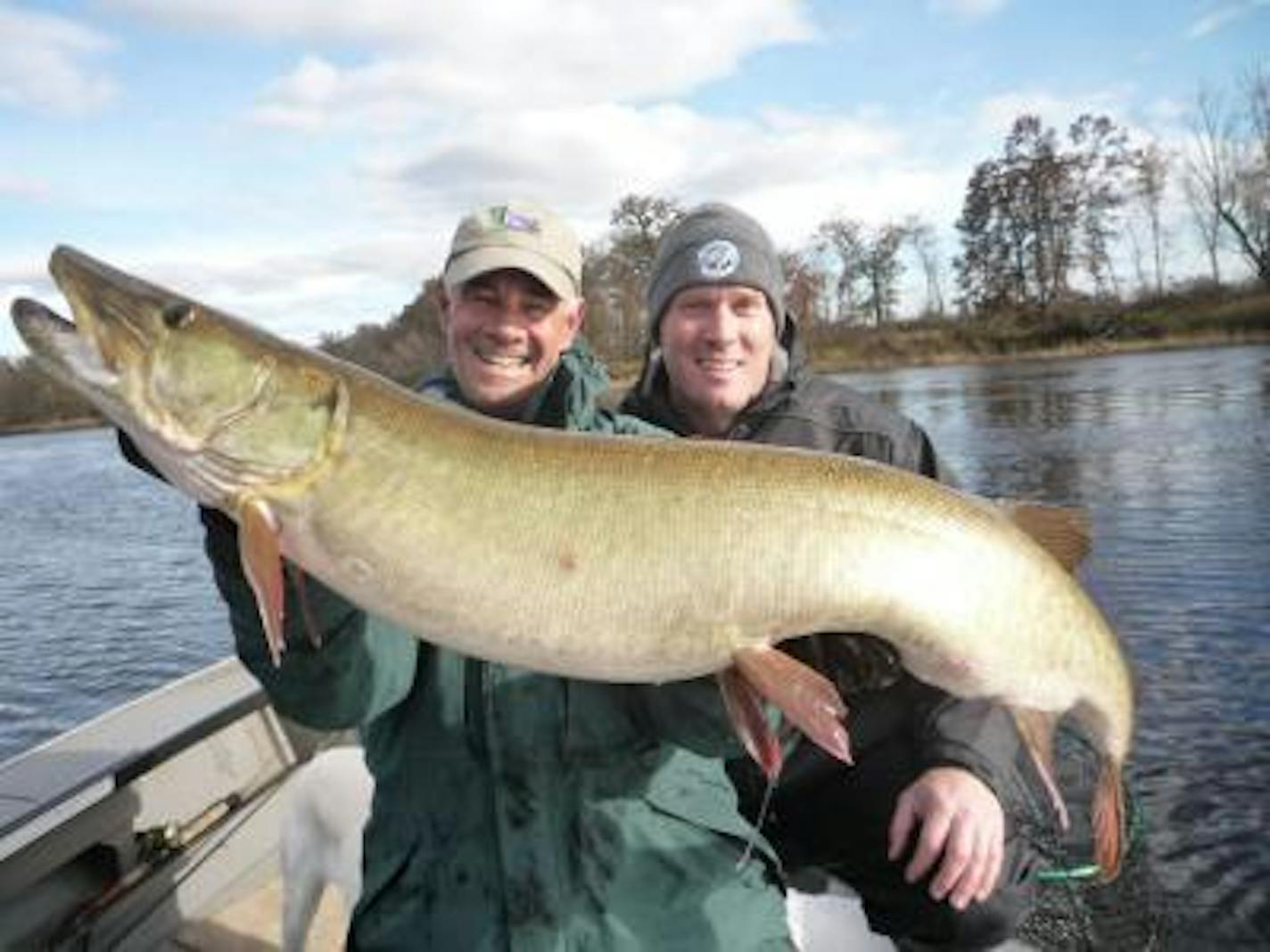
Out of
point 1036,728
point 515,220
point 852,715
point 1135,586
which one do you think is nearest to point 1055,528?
point 1036,728

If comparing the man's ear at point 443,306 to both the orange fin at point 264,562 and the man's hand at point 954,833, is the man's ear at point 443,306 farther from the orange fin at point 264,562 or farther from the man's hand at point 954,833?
the man's hand at point 954,833

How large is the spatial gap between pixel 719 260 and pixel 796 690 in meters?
2.05

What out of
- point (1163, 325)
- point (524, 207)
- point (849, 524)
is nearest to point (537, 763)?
point (849, 524)

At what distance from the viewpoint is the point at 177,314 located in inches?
87.5

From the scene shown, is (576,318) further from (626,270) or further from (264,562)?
(626,270)

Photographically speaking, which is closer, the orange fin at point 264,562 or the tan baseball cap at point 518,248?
the orange fin at point 264,562

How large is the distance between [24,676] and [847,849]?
10248 millimetres

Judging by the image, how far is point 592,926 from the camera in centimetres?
248

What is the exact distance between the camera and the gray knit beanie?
161 inches

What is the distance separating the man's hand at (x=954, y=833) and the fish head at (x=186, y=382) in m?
1.90

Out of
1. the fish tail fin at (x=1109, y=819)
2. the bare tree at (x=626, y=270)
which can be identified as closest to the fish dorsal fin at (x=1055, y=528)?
the fish tail fin at (x=1109, y=819)

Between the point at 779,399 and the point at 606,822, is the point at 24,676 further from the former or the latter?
the point at 606,822

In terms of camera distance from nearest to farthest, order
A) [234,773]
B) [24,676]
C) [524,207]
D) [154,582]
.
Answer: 1. [524,207]
2. [234,773]
3. [24,676]
4. [154,582]

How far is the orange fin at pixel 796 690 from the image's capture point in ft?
7.77
